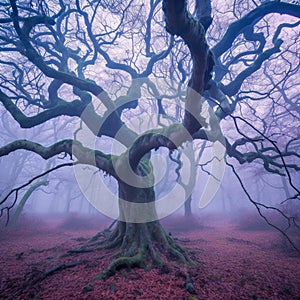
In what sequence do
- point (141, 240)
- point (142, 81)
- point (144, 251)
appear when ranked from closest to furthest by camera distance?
point (144, 251), point (141, 240), point (142, 81)

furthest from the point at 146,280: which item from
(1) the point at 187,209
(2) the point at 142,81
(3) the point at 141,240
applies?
(1) the point at 187,209

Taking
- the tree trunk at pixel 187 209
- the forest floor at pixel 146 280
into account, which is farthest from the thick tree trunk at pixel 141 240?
the tree trunk at pixel 187 209

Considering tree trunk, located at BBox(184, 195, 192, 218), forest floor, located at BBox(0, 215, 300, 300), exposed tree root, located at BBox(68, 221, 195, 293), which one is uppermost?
tree trunk, located at BBox(184, 195, 192, 218)

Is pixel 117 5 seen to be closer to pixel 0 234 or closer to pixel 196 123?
pixel 196 123

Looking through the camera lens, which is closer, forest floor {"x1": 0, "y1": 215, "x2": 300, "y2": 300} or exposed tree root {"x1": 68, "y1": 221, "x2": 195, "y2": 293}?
forest floor {"x1": 0, "y1": 215, "x2": 300, "y2": 300}

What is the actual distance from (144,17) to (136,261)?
32.3ft

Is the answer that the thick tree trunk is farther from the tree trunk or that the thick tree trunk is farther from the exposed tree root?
the tree trunk

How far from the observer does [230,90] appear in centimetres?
698

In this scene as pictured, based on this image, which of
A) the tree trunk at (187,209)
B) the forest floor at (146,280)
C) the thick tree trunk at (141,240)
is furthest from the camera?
the tree trunk at (187,209)

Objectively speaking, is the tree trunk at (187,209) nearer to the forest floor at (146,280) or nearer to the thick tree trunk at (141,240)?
the forest floor at (146,280)

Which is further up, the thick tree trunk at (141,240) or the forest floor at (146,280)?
the thick tree trunk at (141,240)

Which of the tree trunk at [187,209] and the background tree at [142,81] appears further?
the tree trunk at [187,209]

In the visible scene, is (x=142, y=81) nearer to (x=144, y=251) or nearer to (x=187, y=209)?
(x=144, y=251)

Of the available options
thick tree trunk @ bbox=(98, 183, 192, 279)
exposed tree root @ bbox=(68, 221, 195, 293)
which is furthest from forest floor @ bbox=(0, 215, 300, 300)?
thick tree trunk @ bbox=(98, 183, 192, 279)
